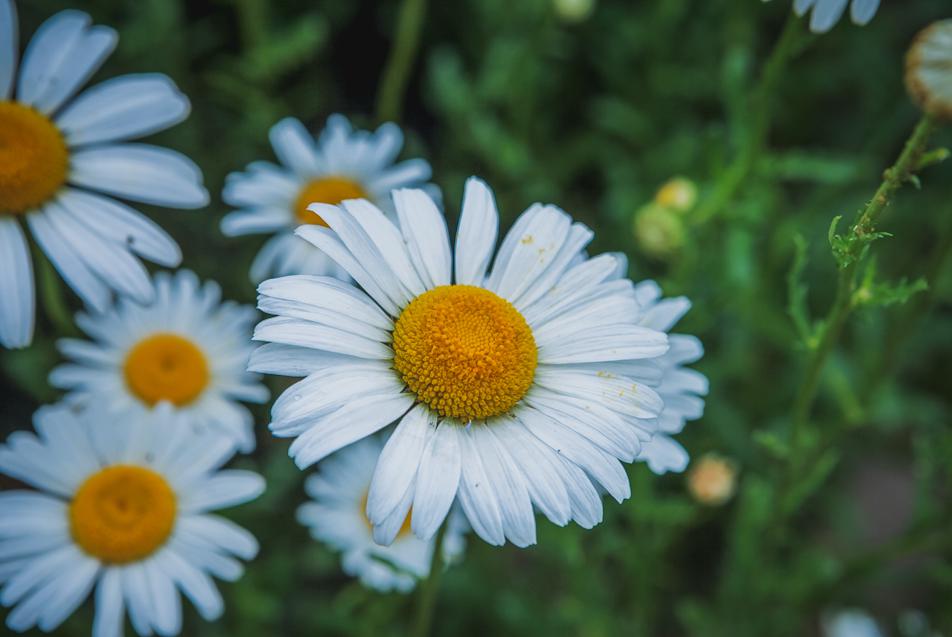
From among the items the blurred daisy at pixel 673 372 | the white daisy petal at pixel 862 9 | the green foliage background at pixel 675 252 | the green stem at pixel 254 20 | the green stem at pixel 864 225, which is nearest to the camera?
the green stem at pixel 864 225

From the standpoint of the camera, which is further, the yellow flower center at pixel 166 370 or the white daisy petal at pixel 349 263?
the yellow flower center at pixel 166 370

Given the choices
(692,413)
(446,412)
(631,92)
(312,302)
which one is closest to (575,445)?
(446,412)

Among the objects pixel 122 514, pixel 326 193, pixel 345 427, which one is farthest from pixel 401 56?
pixel 345 427

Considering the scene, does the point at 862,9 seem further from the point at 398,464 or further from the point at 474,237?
the point at 398,464

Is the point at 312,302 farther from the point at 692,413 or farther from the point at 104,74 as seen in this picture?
the point at 104,74

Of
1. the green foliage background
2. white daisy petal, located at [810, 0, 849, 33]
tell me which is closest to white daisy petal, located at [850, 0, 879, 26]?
white daisy petal, located at [810, 0, 849, 33]

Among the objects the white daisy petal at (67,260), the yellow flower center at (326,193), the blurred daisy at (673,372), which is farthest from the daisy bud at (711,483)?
the white daisy petal at (67,260)

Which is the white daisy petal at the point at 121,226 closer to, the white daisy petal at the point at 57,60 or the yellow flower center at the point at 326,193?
the white daisy petal at the point at 57,60
